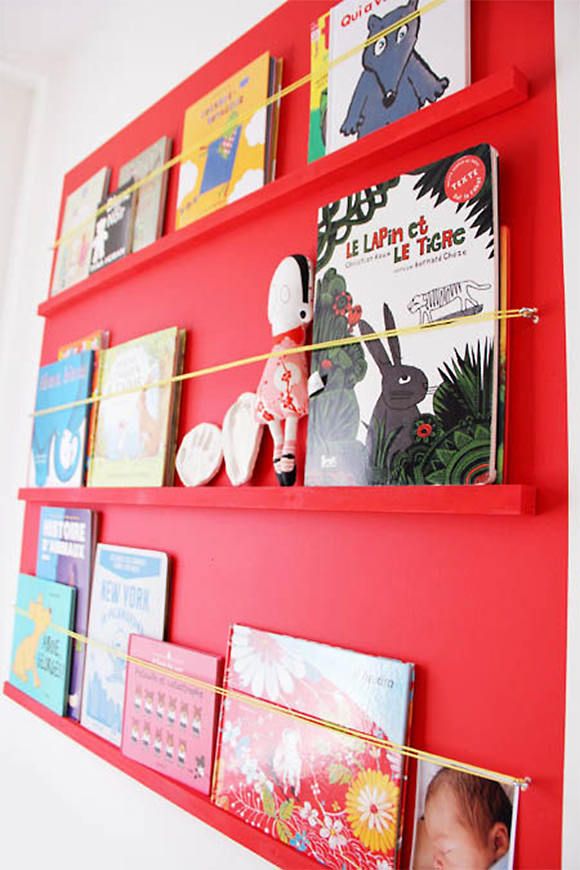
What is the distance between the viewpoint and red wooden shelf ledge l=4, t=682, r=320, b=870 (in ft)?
2.49

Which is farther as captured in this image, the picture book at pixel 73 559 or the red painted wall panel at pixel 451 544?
the picture book at pixel 73 559

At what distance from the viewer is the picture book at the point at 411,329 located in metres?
0.66

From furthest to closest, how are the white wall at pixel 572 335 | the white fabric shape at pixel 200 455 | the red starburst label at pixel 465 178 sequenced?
1. the white fabric shape at pixel 200 455
2. the red starburst label at pixel 465 178
3. the white wall at pixel 572 335

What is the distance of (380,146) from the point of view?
2.61 ft

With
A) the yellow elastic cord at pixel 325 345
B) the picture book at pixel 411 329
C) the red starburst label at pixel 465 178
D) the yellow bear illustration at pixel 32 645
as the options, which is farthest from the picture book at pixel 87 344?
the red starburst label at pixel 465 178

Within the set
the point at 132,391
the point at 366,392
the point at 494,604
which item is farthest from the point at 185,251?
the point at 494,604

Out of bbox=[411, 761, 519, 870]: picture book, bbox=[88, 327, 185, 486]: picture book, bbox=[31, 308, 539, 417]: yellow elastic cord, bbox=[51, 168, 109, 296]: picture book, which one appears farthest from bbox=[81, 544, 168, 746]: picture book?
bbox=[51, 168, 109, 296]: picture book

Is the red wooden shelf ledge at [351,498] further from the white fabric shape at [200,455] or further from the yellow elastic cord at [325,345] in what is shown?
the yellow elastic cord at [325,345]

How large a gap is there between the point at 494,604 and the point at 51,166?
1574mm

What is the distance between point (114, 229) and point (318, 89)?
56cm

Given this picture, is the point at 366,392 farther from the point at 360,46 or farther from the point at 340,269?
the point at 360,46

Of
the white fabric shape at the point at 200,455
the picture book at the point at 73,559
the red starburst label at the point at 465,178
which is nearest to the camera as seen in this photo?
the red starburst label at the point at 465,178

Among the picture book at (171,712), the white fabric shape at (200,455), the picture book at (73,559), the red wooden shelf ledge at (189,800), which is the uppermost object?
the white fabric shape at (200,455)

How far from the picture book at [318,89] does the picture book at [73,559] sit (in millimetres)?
751
